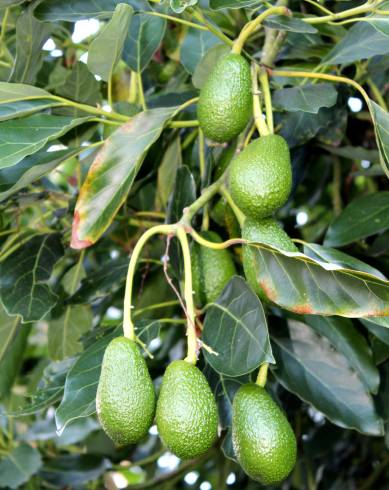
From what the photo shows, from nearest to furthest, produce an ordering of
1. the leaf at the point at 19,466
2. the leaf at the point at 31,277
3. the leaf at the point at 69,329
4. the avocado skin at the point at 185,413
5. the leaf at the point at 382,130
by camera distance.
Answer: the avocado skin at the point at 185,413 → the leaf at the point at 382,130 → the leaf at the point at 31,277 → the leaf at the point at 69,329 → the leaf at the point at 19,466

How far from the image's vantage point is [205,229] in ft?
4.09

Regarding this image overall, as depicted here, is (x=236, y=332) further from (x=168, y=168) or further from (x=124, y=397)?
(x=168, y=168)

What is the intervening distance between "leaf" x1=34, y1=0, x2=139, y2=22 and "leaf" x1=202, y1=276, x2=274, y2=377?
479 mm

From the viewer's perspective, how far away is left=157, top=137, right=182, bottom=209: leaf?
1.49 m

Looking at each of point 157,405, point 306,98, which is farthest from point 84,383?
point 306,98

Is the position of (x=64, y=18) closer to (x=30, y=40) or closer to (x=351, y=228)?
(x=30, y=40)

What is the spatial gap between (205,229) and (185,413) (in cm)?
40

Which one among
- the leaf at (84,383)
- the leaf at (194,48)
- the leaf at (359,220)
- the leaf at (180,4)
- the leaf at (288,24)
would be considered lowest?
the leaf at (359,220)

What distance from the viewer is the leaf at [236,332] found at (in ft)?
3.31

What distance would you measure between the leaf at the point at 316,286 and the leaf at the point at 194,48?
1.68 feet

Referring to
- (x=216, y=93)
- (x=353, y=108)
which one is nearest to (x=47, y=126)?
(x=216, y=93)

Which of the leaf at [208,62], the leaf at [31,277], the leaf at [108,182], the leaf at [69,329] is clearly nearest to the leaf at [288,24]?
the leaf at [208,62]

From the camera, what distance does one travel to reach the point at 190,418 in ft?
2.98

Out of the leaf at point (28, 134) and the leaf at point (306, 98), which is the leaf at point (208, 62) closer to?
the leaf at point (306, 98)
